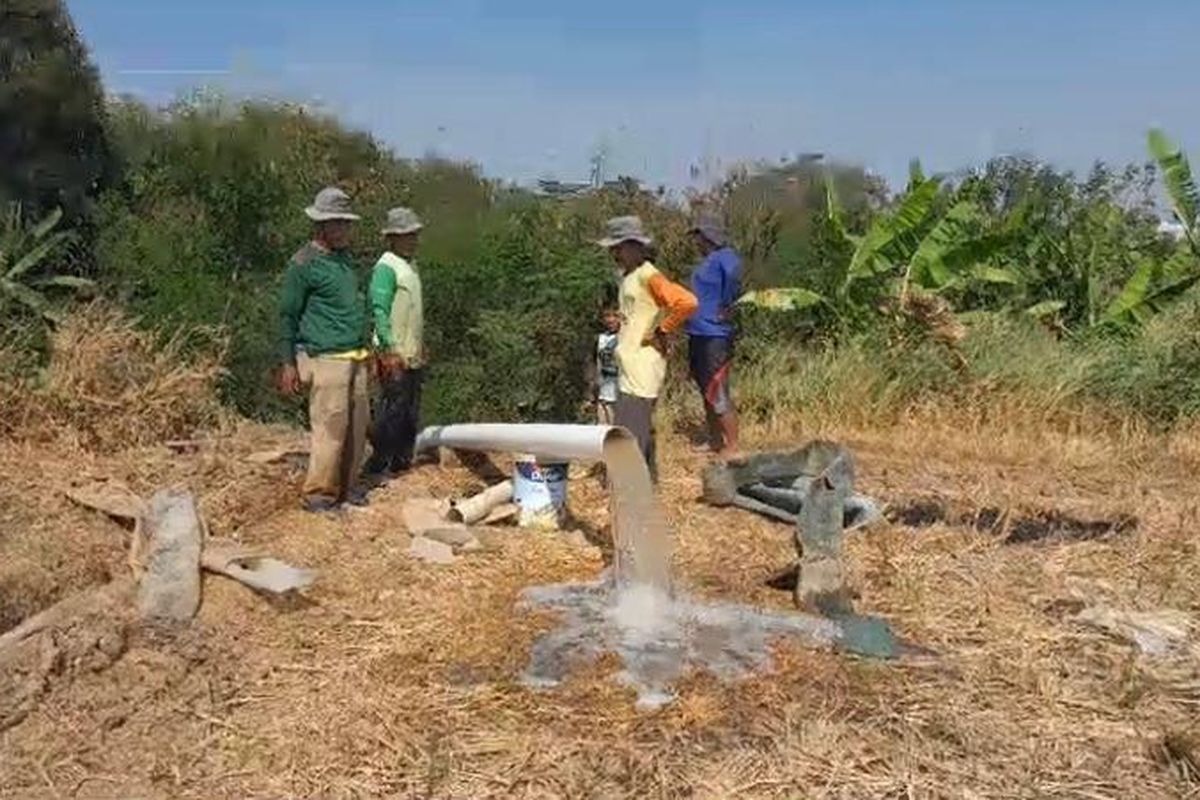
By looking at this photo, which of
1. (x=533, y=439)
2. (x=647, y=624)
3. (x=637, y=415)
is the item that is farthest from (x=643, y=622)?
(x=637, y=415)

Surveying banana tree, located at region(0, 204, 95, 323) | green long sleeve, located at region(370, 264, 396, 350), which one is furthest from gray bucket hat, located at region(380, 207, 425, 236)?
banana tree, located at region(0, 204, 95, 323)

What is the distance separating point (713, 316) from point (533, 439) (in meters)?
2.09

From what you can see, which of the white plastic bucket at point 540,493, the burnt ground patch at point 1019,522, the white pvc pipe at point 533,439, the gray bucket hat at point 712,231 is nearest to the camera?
the white pvc pipe at point 533,439

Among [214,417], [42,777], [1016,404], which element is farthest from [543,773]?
[1016,404]

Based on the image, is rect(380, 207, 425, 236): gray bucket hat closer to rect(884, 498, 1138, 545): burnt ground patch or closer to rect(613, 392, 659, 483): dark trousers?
rect(613, 392, 659, 483): dark trousers

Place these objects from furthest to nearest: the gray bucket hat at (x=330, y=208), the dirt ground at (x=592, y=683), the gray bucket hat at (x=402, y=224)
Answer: the gray bucket hat at (x=402, y=224) → the gray bucket hat at (x=330, y=208) → the dirt ground at (x=592, y=683)

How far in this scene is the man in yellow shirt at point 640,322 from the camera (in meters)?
6.77

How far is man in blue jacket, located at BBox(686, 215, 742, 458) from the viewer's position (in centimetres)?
832

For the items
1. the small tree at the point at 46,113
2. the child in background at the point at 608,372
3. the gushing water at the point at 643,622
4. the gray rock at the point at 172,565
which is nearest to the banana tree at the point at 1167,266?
the child in background at the point at 608,372

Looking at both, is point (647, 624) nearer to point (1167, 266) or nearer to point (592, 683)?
point (592, 683)

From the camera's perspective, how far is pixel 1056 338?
12.2m

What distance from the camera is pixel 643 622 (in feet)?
18.3

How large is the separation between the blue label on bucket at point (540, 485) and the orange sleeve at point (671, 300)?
0.95 metres

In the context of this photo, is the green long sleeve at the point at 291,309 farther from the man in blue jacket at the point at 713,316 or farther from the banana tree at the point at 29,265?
the banana tree at the point at 29,265
